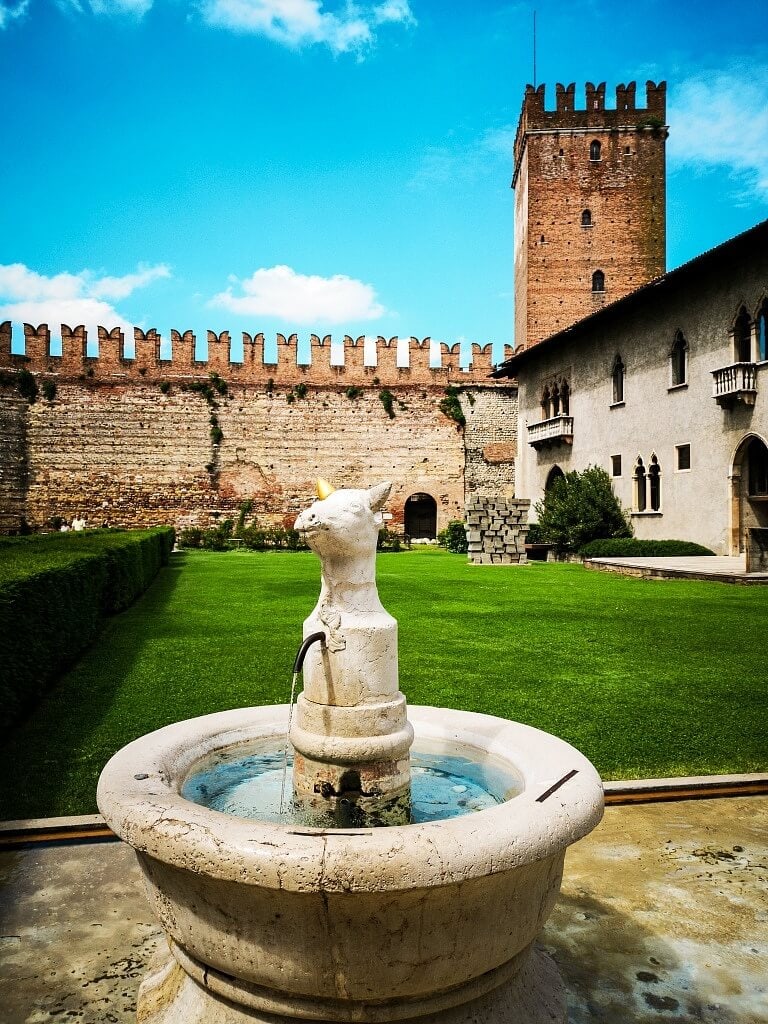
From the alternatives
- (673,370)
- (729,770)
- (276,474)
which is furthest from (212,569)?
(729,770)

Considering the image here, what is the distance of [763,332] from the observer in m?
16.5

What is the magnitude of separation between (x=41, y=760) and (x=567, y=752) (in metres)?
3.64

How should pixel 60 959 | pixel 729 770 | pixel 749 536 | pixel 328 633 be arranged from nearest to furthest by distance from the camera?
pixel 328 633, pixel 60 959, pixel 729 770, pixel 749 536

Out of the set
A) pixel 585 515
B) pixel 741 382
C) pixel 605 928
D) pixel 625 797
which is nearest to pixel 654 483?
pixel 585 515

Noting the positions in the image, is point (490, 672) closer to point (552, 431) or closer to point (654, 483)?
point (654, 483)

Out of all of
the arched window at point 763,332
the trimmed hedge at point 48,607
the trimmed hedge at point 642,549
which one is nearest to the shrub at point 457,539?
the trimmed hedge at point 642,549

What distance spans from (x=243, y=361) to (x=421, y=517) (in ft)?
34.5

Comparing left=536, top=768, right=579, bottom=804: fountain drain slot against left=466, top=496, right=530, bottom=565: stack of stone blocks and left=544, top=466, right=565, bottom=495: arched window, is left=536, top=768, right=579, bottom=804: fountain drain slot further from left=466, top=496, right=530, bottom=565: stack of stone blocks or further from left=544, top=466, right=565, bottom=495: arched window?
left=544, top=466, right=565, bottom=495: arched window

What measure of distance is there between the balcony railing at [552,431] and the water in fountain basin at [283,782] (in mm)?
23146

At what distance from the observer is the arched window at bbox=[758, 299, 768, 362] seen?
1631 centimetres

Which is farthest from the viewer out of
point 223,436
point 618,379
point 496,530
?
point 223,436

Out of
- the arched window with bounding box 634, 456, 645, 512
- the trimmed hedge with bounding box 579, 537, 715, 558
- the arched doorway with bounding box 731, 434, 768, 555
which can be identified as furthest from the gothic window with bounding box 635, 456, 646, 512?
the arched doorway with bounding box 731, 434, 768, 555

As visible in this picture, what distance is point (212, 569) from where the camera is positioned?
17.8m

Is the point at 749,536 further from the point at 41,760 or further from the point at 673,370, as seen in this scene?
the point at 41,760
